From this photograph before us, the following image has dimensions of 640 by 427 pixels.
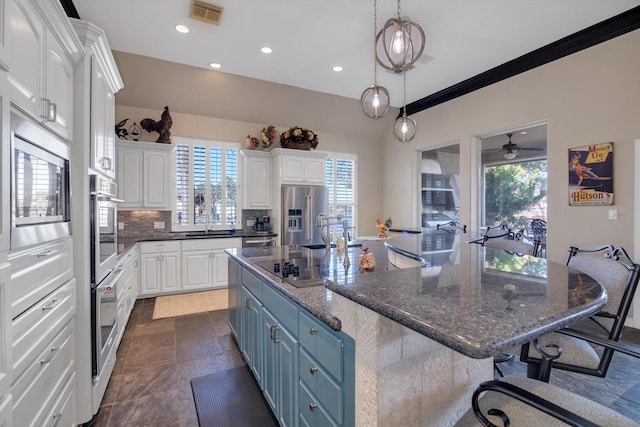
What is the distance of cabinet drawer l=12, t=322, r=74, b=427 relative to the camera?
1.21 m

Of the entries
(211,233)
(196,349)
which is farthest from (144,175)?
(196,349)

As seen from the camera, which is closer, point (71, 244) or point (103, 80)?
point (71, 244)

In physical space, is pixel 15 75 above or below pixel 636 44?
below

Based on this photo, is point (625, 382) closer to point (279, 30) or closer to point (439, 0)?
point (439, 0)

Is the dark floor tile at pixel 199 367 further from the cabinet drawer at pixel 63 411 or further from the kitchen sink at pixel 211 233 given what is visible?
the kitchen sink at pixel 211 233

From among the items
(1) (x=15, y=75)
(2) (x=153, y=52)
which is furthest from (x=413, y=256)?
(2) (x=153, y=52)

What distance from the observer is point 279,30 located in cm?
346

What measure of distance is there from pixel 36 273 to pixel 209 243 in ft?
11.5

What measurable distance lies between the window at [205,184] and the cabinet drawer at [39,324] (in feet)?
11.9

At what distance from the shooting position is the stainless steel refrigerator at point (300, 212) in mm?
5391

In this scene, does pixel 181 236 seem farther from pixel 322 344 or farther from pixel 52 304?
pixel 322 344

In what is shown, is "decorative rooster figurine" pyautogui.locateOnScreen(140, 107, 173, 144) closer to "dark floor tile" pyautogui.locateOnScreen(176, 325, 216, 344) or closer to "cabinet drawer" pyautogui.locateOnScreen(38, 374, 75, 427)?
"dark floor tile" pyautogui.locateOnScreen(176, 325, 216, 344)

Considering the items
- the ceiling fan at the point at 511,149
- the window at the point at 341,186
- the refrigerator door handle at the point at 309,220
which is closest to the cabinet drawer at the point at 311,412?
the refrigerator door handle at the point at 309,220

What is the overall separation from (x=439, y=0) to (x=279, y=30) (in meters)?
1.68
